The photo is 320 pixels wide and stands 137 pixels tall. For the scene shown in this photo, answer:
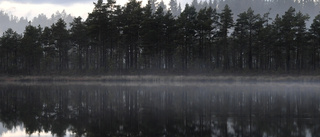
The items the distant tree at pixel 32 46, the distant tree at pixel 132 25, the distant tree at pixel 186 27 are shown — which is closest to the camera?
the distant tree at pixel 186 27

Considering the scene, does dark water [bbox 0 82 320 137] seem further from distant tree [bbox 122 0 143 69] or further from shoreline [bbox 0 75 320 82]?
distant tree [bbox 122 0 143 69]

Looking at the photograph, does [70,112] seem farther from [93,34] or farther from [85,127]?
[93,34]

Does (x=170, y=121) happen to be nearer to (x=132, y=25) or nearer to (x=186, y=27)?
(x=132, y=25)

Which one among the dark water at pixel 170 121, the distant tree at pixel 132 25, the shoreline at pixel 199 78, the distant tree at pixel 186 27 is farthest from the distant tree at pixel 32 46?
the dark water at pixel 170 121

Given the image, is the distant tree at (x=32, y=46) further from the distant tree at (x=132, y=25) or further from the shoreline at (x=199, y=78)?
the distant tree at (x=132, y=25)

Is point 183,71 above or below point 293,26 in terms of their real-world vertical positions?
below

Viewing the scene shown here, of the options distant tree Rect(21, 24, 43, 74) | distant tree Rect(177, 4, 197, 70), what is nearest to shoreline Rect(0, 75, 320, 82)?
distant tree Rect(177, 4, 197, 70)

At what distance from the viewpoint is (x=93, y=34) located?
73.9m

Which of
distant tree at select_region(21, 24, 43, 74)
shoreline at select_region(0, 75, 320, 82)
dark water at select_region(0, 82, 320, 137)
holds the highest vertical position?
distant tree at select_region(21, 24, 43, 74)

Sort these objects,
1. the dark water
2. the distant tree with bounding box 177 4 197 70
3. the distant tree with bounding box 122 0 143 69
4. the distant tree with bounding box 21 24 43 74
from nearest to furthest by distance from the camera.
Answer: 1. the dark water
2. the distant tree with bounding box 177 4 197 70
3. the distant tree with bounding box 122 0 143 69
4. the distant tree with bounding box 21 24 43 74

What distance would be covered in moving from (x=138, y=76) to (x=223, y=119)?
45.9 metres

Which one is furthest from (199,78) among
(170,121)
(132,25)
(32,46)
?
(170,121)

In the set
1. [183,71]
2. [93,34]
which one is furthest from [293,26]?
[93,34]

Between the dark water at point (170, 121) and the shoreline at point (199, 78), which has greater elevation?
the shoreline at point (199, 78)
